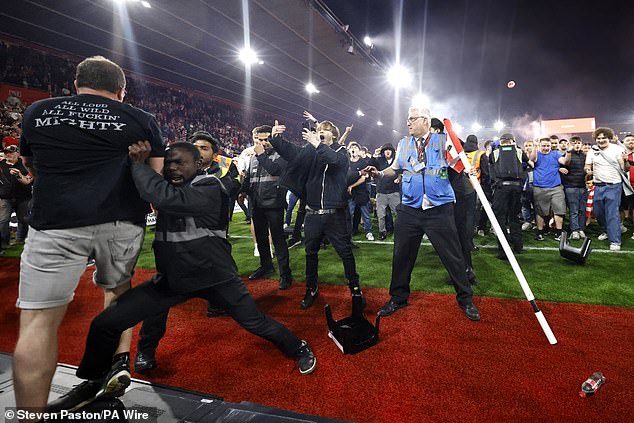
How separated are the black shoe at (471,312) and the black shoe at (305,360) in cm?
174

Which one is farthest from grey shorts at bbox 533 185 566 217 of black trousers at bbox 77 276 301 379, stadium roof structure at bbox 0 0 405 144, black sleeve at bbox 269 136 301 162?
stadium roof structure at bbox 0 0 405 144

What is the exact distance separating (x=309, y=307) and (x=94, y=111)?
2.89 m

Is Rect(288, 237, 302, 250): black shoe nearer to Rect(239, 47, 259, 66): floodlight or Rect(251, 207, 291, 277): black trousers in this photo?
Rect(251, 207, 291, 277): black trousers

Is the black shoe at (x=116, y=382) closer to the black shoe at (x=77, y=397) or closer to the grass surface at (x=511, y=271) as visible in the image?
the black shoe at (x=77, y=397)

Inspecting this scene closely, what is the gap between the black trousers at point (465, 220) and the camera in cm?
444

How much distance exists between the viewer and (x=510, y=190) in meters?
5.77

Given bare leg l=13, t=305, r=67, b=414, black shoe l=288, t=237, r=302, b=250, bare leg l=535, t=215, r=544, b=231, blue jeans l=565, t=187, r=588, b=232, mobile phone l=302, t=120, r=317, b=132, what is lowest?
black shoe l=288, t=237, r=302, b=250

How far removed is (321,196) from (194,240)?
1.97 metres

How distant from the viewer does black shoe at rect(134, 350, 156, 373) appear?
2.61 metres

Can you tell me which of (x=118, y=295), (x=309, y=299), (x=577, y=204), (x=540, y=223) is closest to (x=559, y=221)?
(x=540, y=223)

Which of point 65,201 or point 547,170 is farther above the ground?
point 547,170

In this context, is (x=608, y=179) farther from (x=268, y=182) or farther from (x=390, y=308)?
(x=268, y=182)

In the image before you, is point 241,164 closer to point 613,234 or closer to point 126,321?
point 126,321

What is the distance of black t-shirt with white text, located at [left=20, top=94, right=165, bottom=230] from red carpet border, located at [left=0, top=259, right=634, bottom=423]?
4.96 feet
